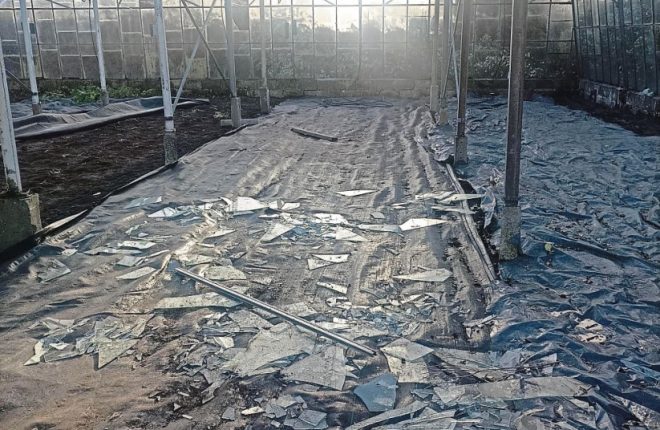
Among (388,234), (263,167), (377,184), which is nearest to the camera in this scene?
(388,234)

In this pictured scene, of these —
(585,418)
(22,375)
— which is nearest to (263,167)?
(22,375)

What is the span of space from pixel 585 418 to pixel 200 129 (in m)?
11.1

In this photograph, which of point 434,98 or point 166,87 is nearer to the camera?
point 166,87

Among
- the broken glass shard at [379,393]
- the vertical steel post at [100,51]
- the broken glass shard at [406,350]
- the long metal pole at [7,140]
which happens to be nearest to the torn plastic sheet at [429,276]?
the broken glass shard at [406,350]

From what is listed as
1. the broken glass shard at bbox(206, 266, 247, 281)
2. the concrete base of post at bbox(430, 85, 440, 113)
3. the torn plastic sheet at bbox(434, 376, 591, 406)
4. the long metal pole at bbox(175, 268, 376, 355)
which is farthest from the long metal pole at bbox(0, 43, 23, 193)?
the concrete base of post at bbox(430, 85, 440, 113)

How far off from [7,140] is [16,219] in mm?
756

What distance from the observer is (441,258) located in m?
5.64

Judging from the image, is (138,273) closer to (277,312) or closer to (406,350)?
(277,312)

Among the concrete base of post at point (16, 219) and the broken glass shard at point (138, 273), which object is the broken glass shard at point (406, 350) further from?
the concrete base of post at point (16, 219)

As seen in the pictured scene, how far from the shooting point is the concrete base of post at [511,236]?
545cm

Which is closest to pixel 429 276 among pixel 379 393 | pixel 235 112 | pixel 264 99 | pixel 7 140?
pixel 379 393

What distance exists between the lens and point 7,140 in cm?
581

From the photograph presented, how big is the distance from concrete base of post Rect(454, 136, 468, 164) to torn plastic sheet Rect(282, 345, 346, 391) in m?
6.00

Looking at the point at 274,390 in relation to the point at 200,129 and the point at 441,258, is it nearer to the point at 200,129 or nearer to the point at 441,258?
the point at 441,258
